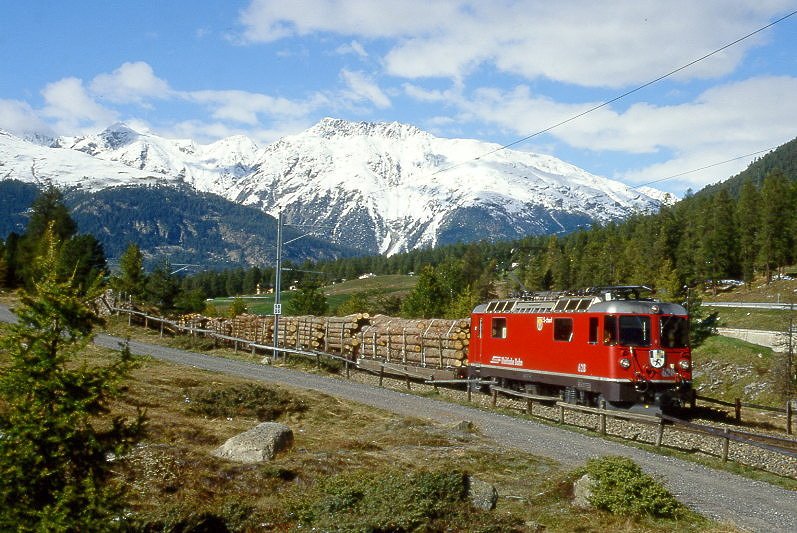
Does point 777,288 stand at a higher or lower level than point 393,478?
higher

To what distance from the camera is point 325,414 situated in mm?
19516

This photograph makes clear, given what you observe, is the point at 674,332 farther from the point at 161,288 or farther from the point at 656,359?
the point at 161,288

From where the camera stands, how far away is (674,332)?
21328mm

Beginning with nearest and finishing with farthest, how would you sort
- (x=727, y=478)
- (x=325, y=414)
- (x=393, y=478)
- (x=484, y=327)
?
(x=393, y=478) < (x=727, y=478) < (x=325, y=414) < (x=484, y=327)

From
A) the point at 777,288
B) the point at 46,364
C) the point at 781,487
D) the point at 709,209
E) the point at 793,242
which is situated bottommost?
the point at 781,487

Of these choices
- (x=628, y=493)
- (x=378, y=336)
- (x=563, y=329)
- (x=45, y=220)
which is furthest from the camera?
(x=45, y=220)

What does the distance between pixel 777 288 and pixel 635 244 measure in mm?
25056

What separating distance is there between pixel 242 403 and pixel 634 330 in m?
11.3

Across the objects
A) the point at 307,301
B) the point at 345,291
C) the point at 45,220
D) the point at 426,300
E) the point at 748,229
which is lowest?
the point at 307,301

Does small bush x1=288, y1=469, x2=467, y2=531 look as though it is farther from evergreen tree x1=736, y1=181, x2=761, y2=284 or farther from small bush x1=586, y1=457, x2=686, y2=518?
evergreen tree x1=736, y1=181, x2=761, y2=284

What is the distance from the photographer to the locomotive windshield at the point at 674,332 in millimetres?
21203

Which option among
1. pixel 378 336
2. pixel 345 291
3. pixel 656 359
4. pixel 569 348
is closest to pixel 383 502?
pixel 656 359

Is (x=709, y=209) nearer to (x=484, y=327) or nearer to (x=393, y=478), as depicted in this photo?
(x=484, y=327)

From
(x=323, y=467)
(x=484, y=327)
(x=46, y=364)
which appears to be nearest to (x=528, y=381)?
(x=484, y=327)
